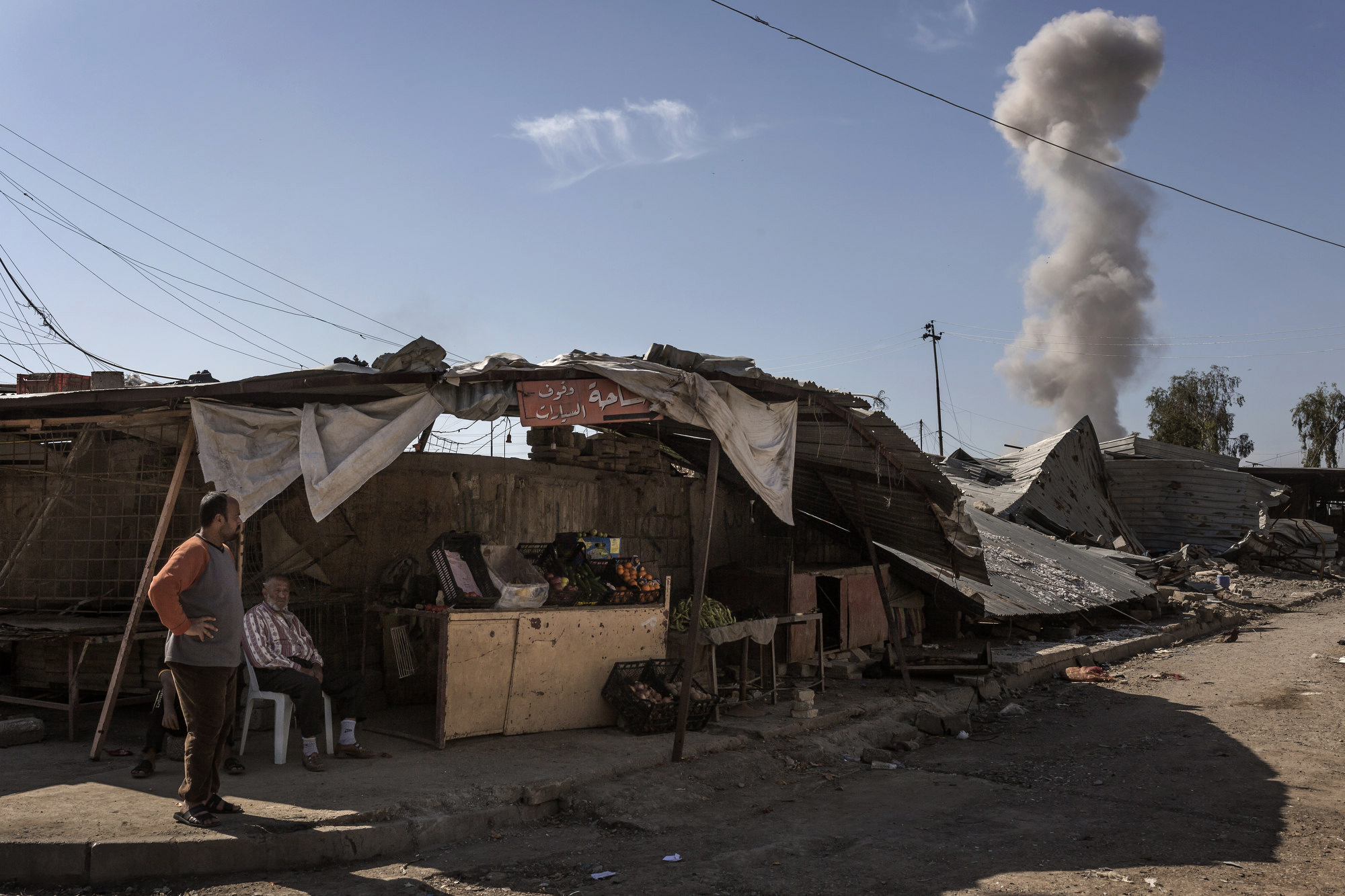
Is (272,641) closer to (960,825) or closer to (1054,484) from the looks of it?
(960,825)

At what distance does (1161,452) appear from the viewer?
31.6m

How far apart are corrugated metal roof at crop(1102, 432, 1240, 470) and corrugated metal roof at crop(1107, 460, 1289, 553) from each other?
587 millimetres

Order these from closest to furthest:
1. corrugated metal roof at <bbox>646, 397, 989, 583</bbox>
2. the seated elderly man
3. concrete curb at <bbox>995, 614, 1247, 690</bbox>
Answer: the seated elderly man < corrugated metal roof at <bbox>646, 397, 989, 583</bbox> < concrete curb at <bbox>995, 614, 1247, 690</bbox>

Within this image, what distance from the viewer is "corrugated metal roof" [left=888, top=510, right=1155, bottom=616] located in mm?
12859

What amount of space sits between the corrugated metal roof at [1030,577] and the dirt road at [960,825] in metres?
3.73

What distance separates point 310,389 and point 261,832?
321 cm

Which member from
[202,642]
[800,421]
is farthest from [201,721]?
[800,421]

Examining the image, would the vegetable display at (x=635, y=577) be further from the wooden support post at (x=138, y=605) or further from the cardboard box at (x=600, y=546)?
the wooden support post at (x=138, y=605)

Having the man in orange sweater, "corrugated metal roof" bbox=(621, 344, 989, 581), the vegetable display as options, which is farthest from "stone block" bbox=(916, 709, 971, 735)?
the man in orange sweater

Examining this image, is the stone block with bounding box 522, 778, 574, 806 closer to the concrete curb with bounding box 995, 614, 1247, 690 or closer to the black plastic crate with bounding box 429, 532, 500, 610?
the black plastic crate with bounding box 429, 532, 500, 610

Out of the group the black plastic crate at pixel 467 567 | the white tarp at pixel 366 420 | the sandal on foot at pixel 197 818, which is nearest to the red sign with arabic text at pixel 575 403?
the white tarp at pixel 366 420

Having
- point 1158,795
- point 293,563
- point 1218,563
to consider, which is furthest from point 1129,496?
point 293,563

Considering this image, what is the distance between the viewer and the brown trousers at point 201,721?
4805 millimetres

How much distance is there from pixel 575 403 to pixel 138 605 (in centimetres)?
347
